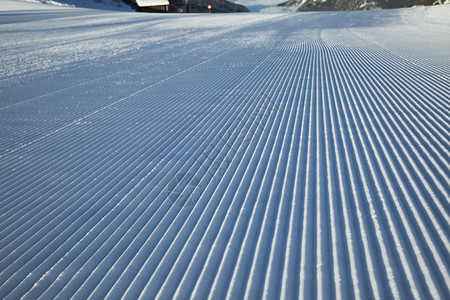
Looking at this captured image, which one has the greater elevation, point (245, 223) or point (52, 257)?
point (245, 223)

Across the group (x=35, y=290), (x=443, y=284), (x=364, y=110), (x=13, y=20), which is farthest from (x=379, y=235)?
(x=13, y=20)

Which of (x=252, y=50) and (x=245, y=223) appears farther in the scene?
(x=252, y=50)

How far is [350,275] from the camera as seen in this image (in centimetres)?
171

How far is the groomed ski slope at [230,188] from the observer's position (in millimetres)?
1770

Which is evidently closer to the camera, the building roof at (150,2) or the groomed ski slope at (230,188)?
the groomed ski slope at (230,188)

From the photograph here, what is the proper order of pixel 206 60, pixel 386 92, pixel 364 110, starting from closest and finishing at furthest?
1. pixel 364 110
2. pixel 386 92
3. pixel 206 60

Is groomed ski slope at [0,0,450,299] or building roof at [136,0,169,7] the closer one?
groomed ski slope at [0,0,450,299]

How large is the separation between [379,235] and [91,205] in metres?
2.30

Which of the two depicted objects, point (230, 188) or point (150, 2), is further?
point (150, 2)

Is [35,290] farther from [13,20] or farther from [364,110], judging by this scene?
[13,20]

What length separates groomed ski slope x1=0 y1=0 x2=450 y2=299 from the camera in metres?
1.77

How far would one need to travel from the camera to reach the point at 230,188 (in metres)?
2.61

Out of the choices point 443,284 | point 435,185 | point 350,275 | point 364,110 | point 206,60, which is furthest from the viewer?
point 206,60

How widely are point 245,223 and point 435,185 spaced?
167cm
